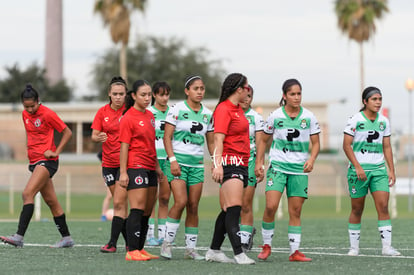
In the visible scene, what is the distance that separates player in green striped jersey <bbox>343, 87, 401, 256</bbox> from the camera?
39.1 feet

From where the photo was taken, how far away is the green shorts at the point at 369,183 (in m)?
12.0

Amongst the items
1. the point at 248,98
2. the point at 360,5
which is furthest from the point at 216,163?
the point at 360,5

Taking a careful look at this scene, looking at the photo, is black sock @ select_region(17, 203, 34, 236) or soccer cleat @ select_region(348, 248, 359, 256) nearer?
soccer cleat @ select_region(348, 248, 359, 256)

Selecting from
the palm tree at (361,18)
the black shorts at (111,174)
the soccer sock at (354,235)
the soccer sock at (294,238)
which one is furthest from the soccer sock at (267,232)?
the palm tree at (361,18)

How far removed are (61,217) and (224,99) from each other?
376 cm

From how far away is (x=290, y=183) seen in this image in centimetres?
1120

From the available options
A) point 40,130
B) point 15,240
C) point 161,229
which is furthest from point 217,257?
point 40,130

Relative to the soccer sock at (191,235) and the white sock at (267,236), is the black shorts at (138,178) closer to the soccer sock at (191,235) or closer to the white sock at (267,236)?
the soccer sock at (191,235)

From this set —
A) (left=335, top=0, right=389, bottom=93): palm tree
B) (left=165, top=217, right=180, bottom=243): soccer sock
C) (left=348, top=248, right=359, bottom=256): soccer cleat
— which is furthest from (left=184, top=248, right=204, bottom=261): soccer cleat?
(left=335, top=0, right=389, bottom=93): palm tree

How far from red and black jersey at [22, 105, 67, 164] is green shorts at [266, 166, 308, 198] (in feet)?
11.0

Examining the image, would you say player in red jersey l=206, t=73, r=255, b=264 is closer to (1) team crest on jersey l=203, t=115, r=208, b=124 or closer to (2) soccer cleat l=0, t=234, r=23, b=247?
(1) team crest on jersey l=203, t=115, r=208, b=124

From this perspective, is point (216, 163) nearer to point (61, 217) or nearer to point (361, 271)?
point (361, 271)

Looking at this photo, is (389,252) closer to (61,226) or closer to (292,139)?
(292,139)

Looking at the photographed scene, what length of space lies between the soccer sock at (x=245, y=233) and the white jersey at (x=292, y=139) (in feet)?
4.57
